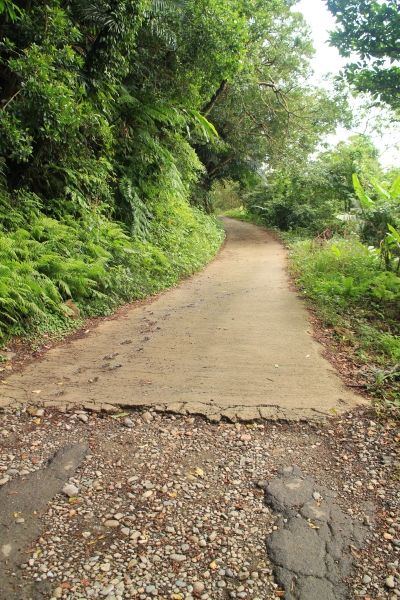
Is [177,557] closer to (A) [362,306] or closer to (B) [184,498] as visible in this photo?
(B) [184,498]

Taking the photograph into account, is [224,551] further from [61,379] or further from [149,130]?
[149,130]

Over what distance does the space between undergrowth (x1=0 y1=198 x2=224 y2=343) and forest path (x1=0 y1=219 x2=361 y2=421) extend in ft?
1.62

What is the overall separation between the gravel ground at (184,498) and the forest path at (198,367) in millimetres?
238

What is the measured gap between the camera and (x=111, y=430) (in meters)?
3.27

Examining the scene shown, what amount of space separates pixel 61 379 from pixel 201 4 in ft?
28.5

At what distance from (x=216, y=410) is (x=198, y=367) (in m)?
0.91

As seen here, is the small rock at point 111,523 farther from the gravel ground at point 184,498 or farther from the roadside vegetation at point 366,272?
the roadside vegetation at point 366,272

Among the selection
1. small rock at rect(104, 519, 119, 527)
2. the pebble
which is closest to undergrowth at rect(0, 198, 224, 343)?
the pebble

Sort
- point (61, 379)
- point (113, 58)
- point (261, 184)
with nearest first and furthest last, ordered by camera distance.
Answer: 1. point (61, 379)
2. point (113, 58)
3. point (261, 184)

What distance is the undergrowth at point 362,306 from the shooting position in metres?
4.41

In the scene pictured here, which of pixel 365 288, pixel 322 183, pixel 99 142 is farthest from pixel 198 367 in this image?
pixel 322 183

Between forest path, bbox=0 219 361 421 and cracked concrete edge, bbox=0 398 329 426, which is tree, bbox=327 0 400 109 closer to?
forest path, bbox=0 219 361 421

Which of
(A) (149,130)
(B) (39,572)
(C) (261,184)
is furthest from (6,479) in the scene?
(C) (261,184)

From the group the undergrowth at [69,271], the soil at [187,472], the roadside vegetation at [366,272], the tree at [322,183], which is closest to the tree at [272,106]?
the tree at [322,183]
